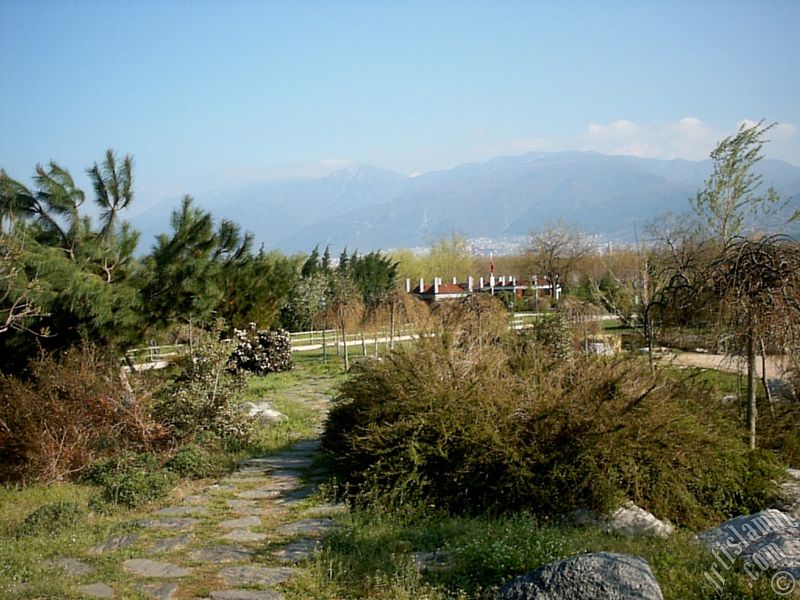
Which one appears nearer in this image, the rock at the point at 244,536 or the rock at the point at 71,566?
the rock at the point at 71,566

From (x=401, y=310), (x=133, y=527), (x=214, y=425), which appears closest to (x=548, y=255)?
(x=401, y=310)

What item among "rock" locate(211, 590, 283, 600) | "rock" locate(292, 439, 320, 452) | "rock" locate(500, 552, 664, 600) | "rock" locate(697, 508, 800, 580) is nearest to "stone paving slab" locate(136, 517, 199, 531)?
"rock" locate(211, 590, 283, 600)

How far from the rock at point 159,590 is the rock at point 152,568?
0.63 feet

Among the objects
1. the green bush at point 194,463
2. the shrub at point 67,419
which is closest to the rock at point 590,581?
the green bush at point 194,463

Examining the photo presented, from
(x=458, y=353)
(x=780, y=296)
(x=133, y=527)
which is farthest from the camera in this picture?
(x=458, y=353)

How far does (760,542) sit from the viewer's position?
4359 mm

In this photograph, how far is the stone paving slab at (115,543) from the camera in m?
5.10

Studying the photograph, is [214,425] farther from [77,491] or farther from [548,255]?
[548,255]

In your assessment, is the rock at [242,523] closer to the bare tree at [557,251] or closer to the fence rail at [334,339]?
the fence rail at [334,339]

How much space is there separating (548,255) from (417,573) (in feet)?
132

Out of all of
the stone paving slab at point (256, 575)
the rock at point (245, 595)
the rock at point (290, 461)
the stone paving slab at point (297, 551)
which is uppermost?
the rock at point (245, 595)

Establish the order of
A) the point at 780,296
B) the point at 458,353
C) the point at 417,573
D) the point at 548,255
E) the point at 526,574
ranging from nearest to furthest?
the point at 526,574
the point at 417,573
the point at 780,296
the point at 458,353
the point at 548,255

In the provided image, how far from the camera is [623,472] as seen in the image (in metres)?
5.77

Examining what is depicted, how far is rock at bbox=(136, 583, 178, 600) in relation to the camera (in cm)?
423
